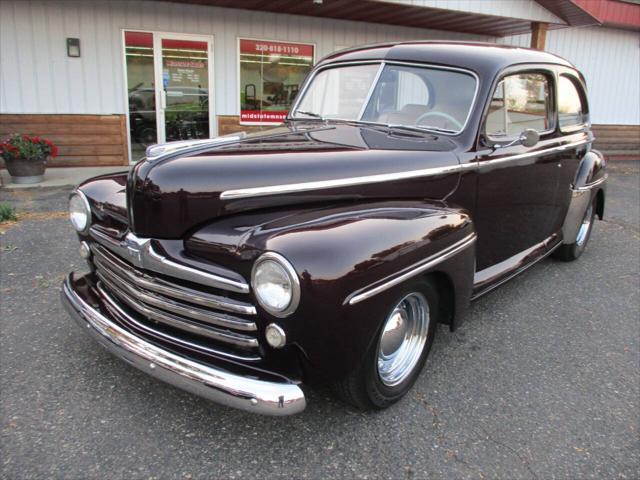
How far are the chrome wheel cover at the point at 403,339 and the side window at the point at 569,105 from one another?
2308mm

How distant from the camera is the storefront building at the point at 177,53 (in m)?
8.16

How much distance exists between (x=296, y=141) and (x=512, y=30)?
32.2 feet

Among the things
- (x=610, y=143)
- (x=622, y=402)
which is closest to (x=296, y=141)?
(x=622, y=402)

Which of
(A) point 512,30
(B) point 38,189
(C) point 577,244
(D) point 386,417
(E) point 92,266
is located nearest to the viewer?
(D) point 386,417

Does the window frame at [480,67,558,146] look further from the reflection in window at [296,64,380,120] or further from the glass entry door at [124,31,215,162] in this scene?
the glass entry door at [124,31,215,162]

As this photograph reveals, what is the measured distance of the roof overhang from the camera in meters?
8.55

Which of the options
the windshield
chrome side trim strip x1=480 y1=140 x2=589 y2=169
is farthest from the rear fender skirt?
the windshield

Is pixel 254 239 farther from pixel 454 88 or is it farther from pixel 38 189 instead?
pixel 38 189

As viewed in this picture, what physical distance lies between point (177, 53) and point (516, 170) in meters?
7.22

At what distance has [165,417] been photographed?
2.41 m

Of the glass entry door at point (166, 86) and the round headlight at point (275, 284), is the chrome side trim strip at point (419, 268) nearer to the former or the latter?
the round headlight at point (275, 284)

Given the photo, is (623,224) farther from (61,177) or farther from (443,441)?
(61,177)

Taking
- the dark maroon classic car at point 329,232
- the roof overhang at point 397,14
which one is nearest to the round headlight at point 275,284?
the dark maroon classic car at point 329,232

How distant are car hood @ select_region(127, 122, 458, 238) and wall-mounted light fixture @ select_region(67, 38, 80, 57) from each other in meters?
6.88
